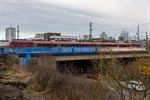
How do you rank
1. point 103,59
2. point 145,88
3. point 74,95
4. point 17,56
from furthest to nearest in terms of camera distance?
point 17,56 < point 74,95 < point 103,59 < point 145,88

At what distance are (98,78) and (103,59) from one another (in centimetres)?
89

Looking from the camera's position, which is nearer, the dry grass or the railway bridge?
the dry grass

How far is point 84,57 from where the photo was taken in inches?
2265

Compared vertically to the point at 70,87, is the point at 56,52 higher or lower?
higher

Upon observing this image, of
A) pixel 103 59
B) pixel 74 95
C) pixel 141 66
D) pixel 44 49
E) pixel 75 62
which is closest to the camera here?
pixel 141 66

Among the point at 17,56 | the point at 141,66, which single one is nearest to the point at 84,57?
the point at 17,56

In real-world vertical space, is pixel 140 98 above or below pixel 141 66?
below

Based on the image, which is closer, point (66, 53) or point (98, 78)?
point (98, 78)

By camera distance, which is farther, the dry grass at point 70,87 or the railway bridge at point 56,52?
the railway bridge at point 56,52

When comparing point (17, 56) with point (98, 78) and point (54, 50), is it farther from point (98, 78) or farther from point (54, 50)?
point (98, 78)

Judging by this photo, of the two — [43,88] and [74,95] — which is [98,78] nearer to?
[74,95]

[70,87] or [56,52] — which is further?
[56,52]

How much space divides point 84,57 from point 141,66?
4557 centimetres

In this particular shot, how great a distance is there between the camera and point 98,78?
13.8m
